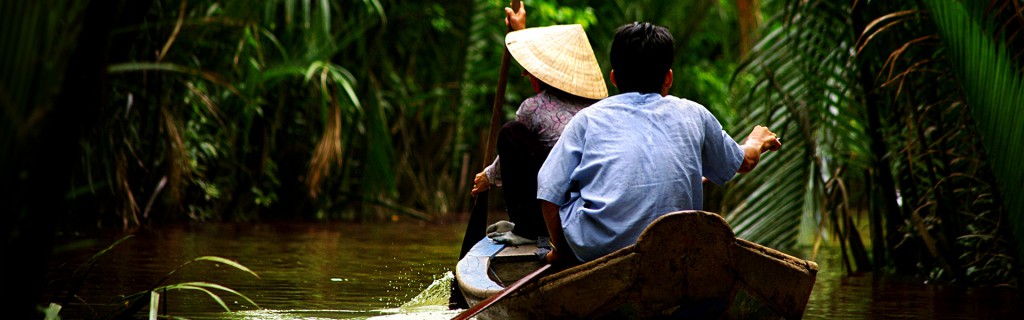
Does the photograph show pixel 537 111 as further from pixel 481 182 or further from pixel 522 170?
pixel 481 182

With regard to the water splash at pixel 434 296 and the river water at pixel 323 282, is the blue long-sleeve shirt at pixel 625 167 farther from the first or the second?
the water splash at pixel 434 296

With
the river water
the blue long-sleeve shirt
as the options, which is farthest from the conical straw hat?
the blue long-sleeve shirt

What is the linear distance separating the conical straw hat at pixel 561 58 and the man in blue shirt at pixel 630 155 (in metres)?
1.08

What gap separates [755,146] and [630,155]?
17.2 inches

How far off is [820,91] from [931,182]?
1064mm

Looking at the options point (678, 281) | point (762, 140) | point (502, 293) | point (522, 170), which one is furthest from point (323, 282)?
point (678, 281)

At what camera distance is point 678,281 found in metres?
3.51

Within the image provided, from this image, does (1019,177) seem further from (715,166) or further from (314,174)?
(314,174)

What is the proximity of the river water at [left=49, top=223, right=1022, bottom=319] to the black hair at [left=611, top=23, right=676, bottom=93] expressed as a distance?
4.76ft

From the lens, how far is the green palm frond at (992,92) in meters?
4.45

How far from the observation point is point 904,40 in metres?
A: 6.25

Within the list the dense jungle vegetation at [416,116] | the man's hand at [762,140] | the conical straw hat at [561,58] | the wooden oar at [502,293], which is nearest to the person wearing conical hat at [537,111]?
the conical straw hat at [561,58]

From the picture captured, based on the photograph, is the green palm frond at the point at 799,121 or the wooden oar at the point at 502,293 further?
the green palm frond at the point at 799,121

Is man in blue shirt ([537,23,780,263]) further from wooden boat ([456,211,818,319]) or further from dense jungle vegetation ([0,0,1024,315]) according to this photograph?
dense jungle vegetation ([0,0,1024,315])
